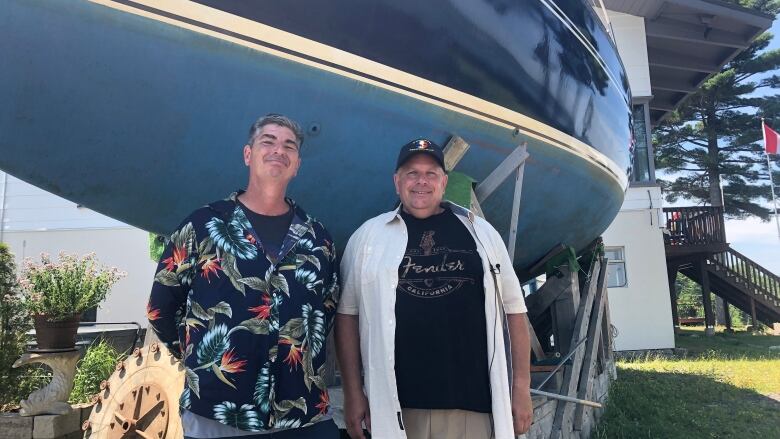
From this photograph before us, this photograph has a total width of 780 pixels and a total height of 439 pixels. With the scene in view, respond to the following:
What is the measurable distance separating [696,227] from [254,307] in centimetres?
1573

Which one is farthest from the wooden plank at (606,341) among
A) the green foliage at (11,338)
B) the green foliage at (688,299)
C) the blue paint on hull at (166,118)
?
the green foliage at (688,299)

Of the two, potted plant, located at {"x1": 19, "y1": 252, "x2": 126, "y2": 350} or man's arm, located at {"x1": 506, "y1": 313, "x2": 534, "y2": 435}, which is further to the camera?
potted plant, located at {"x1": 19, "y1": 252, "x2": 126, "y2": 350}

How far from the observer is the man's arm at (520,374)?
199 cm

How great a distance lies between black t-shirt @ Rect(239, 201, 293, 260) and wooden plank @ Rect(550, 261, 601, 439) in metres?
2.94

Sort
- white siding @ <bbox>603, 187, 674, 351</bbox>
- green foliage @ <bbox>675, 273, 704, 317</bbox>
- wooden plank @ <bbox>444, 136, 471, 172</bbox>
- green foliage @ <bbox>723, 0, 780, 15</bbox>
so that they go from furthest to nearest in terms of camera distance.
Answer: green foliage @ <bbox>675, 273, 704, 317</bbox> → green foliage @ <bbox>723, 0, 780, 15</bbox> → white siding @ <bbox>603, 187, 674, 351</bbox> → wooden plank @ <bbox>444, 136, 471, 172</bbox>

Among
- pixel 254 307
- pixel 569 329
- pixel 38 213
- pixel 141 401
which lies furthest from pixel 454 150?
pixel 38 213

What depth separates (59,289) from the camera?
417cm

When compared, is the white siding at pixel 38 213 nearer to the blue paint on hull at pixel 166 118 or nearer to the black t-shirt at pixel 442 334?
the blue paint on hull at pixel 166 118

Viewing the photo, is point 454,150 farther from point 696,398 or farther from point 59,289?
point 696,398

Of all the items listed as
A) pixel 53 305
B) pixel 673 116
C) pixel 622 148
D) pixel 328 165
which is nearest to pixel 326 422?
pixel 328 165

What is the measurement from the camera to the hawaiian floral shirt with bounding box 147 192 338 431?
153 cm

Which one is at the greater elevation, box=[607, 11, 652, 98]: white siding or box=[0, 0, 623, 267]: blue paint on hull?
box=[607, 11, 652, 98]: white siding

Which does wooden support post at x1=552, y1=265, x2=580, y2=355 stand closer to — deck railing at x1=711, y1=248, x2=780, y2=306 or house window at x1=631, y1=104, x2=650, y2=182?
house window at x1=631, y1=104, x2=650, y2=182

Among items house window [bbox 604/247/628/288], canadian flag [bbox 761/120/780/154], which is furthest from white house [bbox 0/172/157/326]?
canadian flag [bbox 761/120/780/154]
